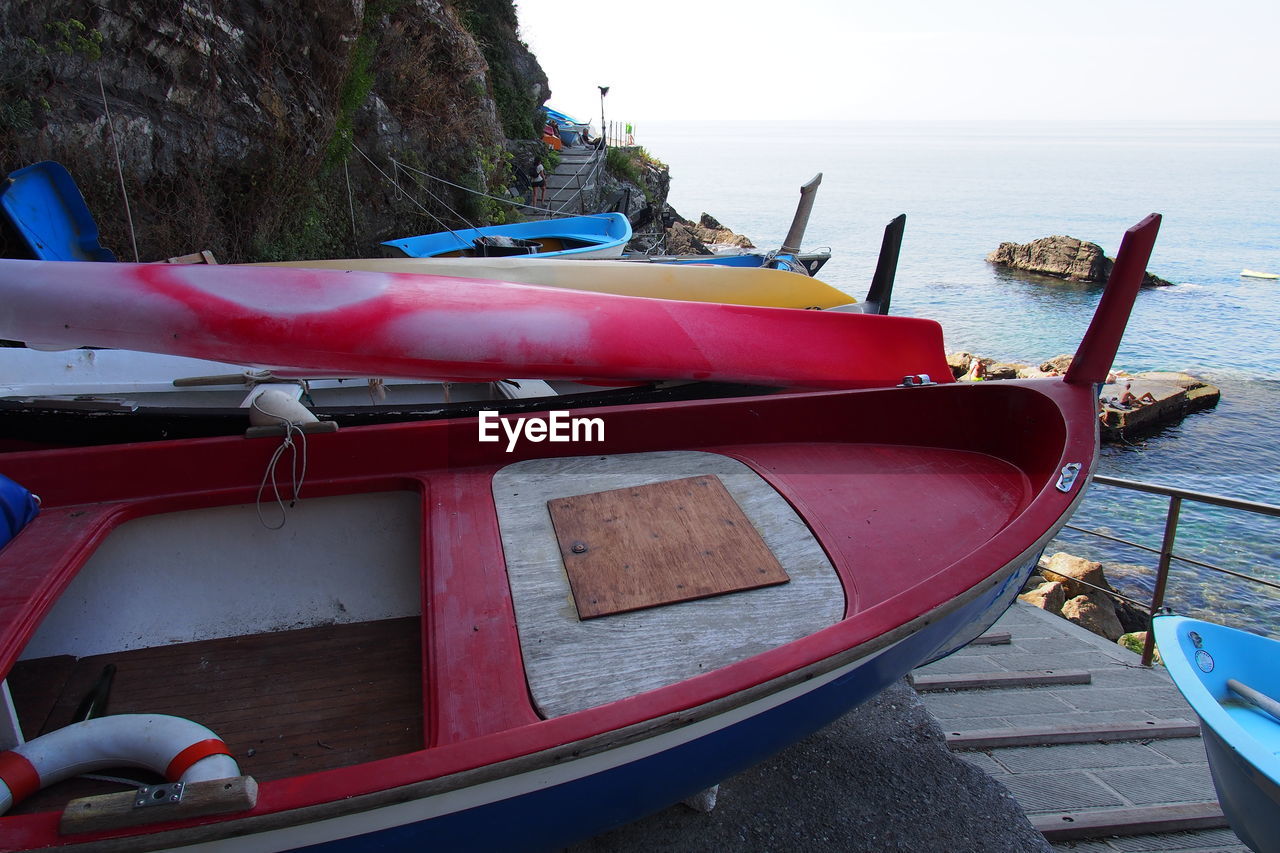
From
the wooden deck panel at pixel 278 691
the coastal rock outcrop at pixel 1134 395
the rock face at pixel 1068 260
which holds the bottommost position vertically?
the coastal rock outcrop at pixel 1134 395

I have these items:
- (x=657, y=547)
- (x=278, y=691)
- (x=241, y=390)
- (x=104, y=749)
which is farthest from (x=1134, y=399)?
(x=104, y=749)

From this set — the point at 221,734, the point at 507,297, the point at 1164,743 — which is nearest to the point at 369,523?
the point at 221,734

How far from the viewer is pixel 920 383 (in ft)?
13.3

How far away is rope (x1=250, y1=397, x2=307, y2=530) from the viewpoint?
3000mm

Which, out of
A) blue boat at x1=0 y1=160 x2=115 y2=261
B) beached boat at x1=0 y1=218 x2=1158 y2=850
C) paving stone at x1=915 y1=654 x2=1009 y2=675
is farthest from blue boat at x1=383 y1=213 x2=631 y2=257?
paving stone at x1=915 y1=654 x2=1009 y2=675

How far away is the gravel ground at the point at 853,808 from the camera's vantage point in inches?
104

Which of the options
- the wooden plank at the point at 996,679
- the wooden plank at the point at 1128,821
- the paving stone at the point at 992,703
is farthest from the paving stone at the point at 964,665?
the wooden plank at the point at 1128,821

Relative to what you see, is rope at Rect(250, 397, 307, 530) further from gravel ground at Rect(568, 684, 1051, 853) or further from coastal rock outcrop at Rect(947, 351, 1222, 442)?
coastal rock outcrop at Rect(947, 351, 1222, 442)

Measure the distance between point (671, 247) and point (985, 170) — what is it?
138m

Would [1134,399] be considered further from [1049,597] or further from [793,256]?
[1049,597]

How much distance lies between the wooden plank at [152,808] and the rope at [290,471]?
58.0 inches

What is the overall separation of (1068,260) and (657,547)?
4248 cm

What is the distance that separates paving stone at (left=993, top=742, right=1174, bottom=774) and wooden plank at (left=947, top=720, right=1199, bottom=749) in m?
0.03

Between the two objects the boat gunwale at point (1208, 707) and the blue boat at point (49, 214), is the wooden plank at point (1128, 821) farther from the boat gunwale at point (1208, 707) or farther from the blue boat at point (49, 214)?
the blue boat at point (49, 214)
